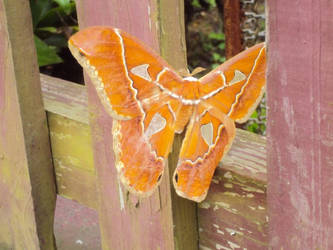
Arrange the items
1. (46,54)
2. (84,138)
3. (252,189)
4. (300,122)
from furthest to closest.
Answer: (46,54) → (84,138) → (252,189) → (300,122)

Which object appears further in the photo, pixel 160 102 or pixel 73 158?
pixel 73 158

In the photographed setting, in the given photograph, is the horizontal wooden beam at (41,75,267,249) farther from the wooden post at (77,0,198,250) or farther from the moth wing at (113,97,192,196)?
the moth wing at (113,97,192,196)

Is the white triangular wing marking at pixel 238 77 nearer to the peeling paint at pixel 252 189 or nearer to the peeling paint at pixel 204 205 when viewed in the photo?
the peeling paint at pixel 252 189

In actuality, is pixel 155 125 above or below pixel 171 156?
above

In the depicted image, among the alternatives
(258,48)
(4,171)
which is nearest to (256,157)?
(258,48)

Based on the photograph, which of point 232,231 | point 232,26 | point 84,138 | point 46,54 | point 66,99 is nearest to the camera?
point 232,231

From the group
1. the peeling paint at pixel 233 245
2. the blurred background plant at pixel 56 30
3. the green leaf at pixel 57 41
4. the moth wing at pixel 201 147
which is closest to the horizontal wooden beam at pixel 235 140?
the moth wing at pixel 201 147

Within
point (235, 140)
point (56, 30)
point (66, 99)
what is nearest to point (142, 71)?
point (235, 140)

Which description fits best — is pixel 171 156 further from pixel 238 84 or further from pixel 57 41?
pixel 57 41
